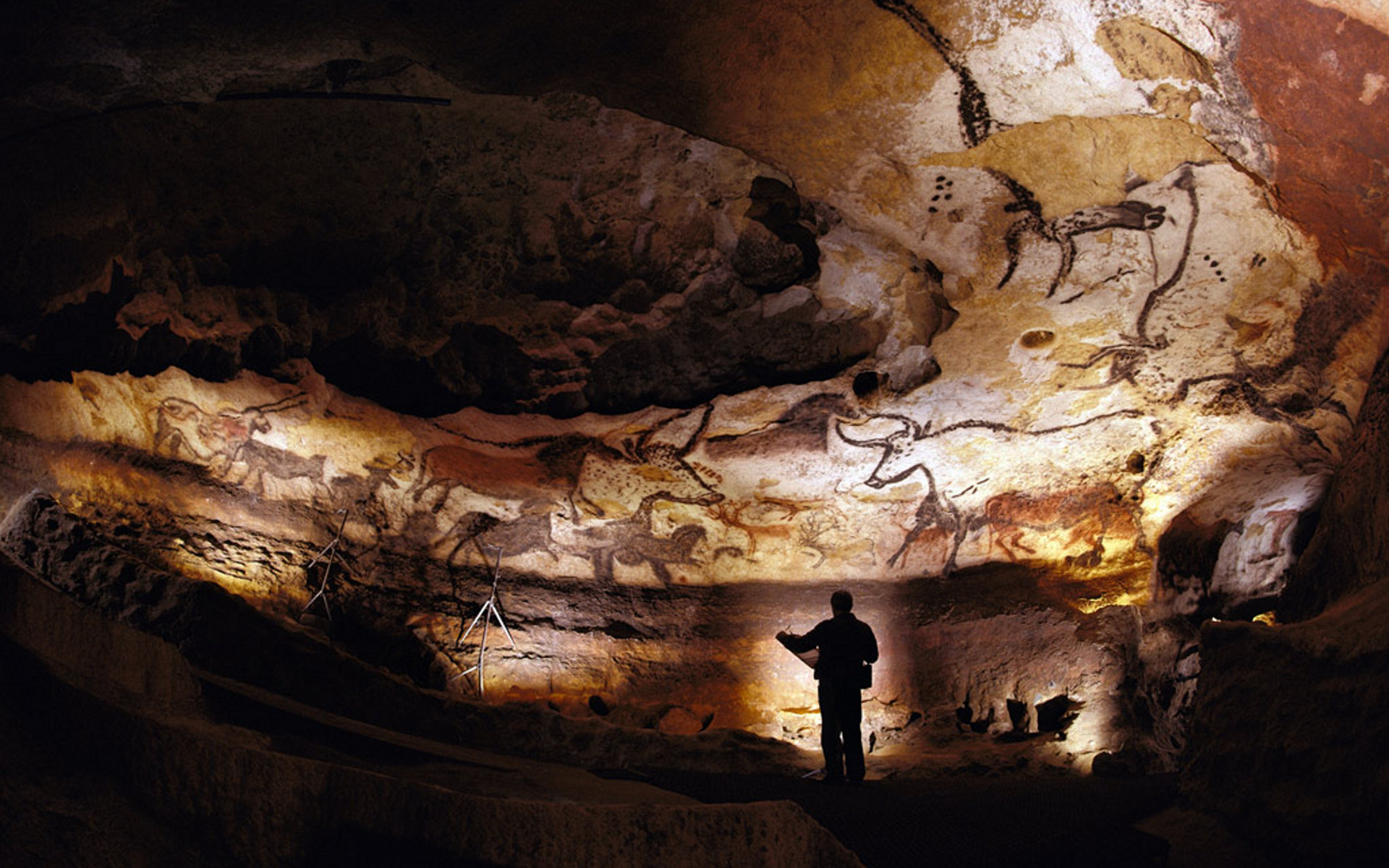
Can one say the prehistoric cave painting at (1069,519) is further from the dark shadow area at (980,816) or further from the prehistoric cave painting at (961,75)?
the prehistoric cave painting at (961,75)

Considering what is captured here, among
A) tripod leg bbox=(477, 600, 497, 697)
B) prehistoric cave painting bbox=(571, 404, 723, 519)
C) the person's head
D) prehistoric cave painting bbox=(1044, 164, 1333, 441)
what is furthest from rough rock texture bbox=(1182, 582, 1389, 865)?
tripod leg bbox=(477, 600, 497, 697)

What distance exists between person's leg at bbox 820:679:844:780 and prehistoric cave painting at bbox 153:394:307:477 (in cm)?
315

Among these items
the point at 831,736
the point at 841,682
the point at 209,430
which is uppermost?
the point at 209,430

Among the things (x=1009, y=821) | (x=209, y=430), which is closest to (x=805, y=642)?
(x=1009, y=821)

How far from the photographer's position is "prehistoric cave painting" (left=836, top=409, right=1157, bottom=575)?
4.59 meters

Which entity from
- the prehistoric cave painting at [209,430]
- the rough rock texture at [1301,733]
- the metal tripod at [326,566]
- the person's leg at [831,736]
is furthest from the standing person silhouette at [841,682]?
the prehistoric cave painting at [209,430]

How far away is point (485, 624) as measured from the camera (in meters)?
5.17

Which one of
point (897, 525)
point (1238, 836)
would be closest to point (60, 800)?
point (1238, 836)

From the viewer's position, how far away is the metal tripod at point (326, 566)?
4755mm

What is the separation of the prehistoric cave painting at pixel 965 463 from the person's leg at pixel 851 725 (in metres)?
1.56

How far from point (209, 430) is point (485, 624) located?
1894mm

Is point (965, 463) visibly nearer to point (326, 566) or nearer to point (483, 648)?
point (483, 648)

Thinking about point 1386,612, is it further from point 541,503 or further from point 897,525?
point 541,503

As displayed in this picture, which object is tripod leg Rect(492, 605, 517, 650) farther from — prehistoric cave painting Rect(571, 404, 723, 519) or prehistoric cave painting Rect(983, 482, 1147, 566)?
prehistoric cave painting Rect(983, 482, 1147, 566)
